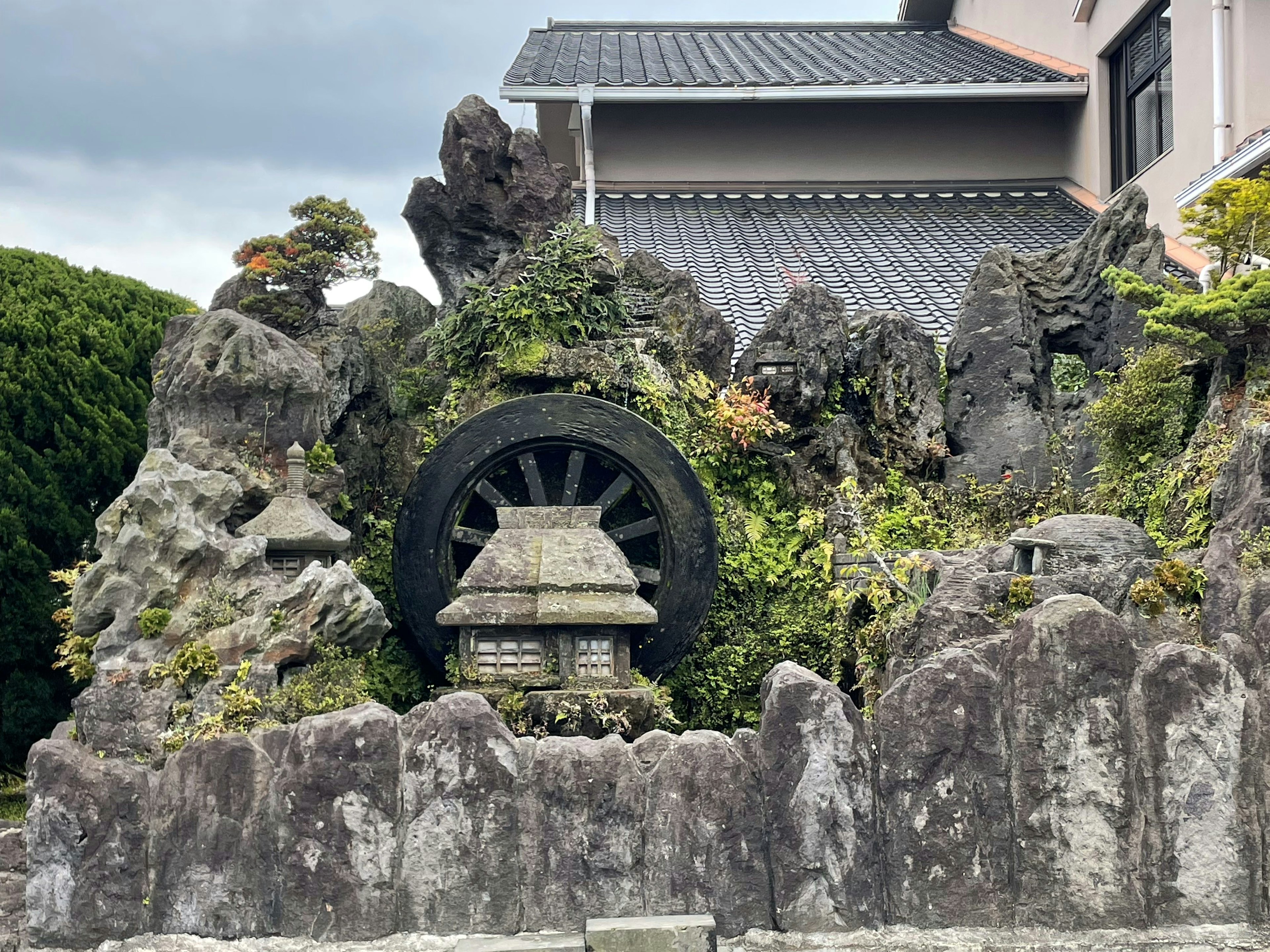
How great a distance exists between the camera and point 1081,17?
13133 mm

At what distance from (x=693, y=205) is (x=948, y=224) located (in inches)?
119

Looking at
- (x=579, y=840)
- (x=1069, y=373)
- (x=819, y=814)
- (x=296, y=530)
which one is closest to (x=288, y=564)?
(x=296, y=530)

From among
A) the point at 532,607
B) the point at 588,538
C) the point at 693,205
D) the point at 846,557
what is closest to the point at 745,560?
the point at 846,557

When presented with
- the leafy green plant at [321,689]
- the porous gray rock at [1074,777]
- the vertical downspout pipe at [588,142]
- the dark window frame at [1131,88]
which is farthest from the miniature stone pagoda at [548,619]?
the dark window frame at [1131,88]

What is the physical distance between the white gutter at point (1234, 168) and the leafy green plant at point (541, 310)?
15.3 ft

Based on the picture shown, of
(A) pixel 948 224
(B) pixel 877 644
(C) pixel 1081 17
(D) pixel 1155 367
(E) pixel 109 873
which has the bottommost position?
(E) pixel 109 873

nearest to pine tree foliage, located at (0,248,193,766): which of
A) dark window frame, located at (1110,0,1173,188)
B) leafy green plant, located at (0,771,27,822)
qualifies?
leafy green plant, located at (0,771,27,822)

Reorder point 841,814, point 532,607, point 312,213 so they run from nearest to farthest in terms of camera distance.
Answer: point 841,814 → point 532,607 → point 312,213

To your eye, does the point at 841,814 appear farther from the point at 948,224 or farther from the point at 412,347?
the point at 948,224

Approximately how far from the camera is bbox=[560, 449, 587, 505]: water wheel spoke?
7820 mm

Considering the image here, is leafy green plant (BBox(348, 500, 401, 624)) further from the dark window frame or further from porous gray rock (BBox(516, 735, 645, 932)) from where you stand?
the dark window frame

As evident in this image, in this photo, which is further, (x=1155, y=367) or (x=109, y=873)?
(x=1155, y=367)

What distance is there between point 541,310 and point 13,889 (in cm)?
499

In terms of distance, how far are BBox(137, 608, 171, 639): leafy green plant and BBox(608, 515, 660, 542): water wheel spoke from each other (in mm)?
3288
